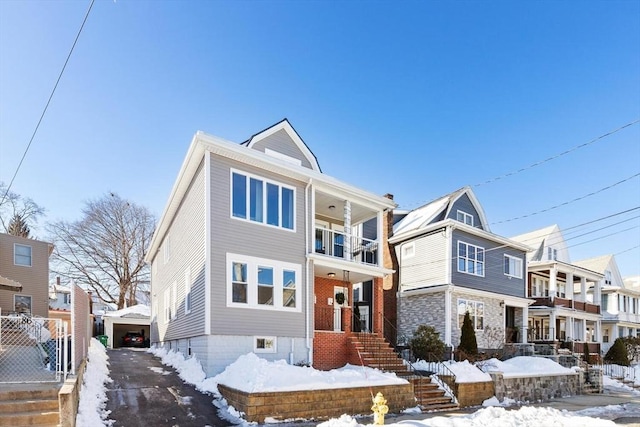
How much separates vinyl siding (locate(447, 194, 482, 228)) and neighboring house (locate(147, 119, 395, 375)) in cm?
709

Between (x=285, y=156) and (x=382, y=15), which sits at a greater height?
(x=382, y=15)

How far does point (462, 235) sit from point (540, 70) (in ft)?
30.0

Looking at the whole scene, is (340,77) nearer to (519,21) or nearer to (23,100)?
(519,21)

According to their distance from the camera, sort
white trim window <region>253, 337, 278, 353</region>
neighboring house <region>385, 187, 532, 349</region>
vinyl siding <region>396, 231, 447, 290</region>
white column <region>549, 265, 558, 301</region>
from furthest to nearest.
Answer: white column <region>549, 265, 558, 301</region>
vinyl siding <region>396, 231, 447, 290</region>
neighboring house <region>385, 187, 532, 349</region>
white trim window <region>253, 337, 278, 353</region>

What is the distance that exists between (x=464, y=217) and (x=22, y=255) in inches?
989

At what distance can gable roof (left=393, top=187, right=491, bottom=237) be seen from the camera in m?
22.3

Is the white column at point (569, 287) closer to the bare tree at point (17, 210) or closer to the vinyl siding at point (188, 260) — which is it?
the vinyl siding at point (188, 260)

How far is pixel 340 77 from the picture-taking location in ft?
56.3

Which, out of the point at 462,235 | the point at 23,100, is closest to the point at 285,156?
the point at 23,100

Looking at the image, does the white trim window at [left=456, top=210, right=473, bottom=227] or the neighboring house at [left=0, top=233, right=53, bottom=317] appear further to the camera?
the white trim window at [left=456, top=210, right=473, bottom=227]

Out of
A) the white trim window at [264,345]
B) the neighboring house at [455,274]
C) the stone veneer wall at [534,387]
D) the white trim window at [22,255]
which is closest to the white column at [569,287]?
the neighboring house at [455,274]

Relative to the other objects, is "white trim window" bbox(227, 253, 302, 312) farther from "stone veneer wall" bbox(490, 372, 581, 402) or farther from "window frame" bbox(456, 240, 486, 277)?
"window frame" bbox(456, 240, 486, 277)

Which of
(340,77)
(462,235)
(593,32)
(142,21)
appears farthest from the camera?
(462,235)

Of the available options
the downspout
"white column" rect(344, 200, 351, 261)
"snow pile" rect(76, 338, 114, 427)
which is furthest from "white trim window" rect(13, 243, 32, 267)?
"white column" rect(344, 200, 351, 261)
